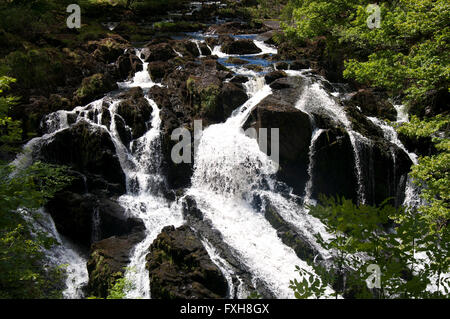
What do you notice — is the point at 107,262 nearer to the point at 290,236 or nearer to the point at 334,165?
the point at 290,236

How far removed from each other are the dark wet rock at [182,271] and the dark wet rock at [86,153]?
4.50 m

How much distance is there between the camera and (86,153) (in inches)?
479

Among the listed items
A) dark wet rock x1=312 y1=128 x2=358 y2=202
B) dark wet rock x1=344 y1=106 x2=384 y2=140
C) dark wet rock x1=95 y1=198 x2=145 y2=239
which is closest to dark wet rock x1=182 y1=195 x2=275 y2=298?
dark wet rock x1=95 y1=198 x2=145 y2=239

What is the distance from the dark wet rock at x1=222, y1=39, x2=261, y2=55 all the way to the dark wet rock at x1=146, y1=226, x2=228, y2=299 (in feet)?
53.8

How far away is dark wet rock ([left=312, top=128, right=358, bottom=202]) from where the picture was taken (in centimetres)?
1220

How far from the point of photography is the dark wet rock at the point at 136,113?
42.8 feet

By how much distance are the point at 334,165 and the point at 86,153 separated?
381 inches

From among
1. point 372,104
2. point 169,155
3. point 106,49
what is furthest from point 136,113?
point 372,104

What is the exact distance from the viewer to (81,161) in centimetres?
1220

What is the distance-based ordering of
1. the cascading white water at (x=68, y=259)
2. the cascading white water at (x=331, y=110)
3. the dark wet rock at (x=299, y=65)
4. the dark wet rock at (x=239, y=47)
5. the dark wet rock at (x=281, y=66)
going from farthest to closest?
1. the dark wet rock at (x=239, y=47)
2. the dark wet rock at (x=299, y=65)
3. the dark wet rock at (x=281, y=66)
4. the cascading white water at (x=331, y=110)
5. the cascading white water at (x=68, y=259)

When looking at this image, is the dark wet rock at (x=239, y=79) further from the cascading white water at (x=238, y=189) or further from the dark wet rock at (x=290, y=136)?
the dark wet rock at (x=290, y=136)

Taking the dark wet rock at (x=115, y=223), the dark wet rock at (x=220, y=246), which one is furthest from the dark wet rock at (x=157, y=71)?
the dark wet rock at (x=115, y=223)

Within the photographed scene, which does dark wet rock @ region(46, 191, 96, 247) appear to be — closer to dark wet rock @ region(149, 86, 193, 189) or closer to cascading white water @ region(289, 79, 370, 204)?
dark wet rock @ region(149, 86, 193, 189)
